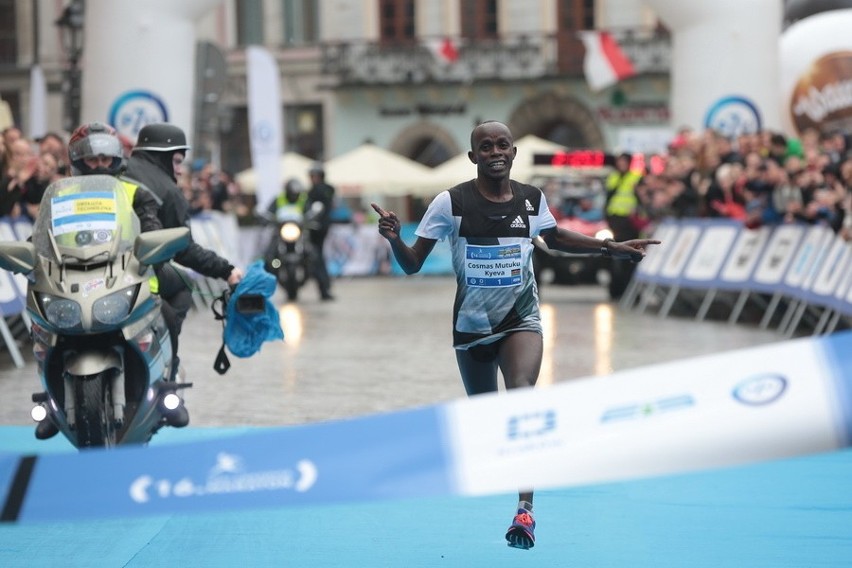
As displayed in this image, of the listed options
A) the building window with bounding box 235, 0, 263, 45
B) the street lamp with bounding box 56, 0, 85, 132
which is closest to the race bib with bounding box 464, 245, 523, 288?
the street lamp with bounding box 56, 0, 85, 132

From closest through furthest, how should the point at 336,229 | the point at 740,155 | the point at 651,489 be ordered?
1. the point at 651,489
2. the point at 740,155
3. the point at 336,229

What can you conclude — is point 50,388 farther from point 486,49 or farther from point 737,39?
point 486,49

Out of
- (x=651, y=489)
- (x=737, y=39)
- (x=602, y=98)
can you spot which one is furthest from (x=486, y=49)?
(x=651, y=489)

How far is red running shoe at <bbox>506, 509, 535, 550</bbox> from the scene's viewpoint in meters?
6.64

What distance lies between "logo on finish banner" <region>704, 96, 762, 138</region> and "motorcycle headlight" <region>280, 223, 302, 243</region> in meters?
6.18

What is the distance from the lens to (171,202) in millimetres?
8445

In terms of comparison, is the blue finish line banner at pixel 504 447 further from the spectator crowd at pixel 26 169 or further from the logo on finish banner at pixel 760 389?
the spectator crowd at pixel 26 169

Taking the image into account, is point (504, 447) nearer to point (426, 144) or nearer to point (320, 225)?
point (320, 225)

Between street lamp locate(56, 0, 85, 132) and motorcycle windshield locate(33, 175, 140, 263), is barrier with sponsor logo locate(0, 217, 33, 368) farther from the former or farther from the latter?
street lamp locate(56, 0, 85, 132)

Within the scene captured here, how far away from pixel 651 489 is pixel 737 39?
667 inches

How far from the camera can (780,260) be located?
60.3 feet

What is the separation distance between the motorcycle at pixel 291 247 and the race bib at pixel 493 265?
17725 mm

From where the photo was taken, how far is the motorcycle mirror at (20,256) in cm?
713

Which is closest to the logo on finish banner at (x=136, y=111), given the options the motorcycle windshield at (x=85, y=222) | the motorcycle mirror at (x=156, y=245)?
the motorcycle windshield at (x=85, y=222)
